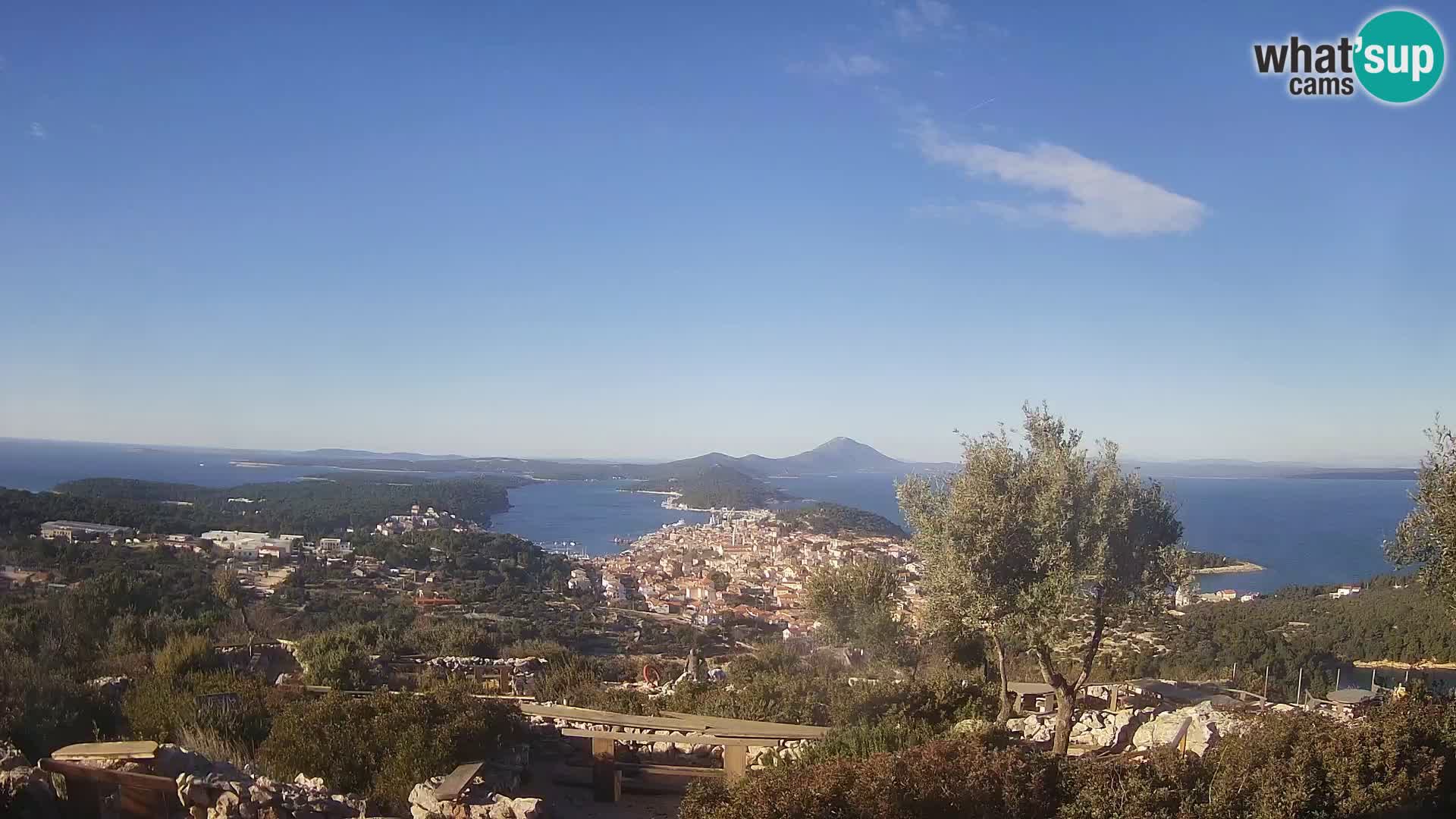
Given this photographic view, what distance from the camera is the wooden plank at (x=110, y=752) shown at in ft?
20.5

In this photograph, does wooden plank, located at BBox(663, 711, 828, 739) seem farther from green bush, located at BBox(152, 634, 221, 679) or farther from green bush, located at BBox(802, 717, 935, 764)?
green bush, located at BBox(152, 634, 221, 679)

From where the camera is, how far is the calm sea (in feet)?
124

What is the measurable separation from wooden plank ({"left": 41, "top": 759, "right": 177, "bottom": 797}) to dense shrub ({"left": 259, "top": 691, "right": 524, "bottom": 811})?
2.97 ft

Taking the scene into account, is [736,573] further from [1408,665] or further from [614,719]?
[614,719]

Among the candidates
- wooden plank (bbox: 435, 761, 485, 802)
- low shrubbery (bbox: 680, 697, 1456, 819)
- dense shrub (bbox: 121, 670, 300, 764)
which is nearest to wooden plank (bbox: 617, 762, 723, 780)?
wooden plank (bbox: 435, 761, 485, 802)

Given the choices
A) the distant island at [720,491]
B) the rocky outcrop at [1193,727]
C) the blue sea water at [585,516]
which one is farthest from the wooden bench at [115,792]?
the distant island at [720,491]

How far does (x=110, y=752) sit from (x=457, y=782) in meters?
2.54

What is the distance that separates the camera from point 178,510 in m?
30.4

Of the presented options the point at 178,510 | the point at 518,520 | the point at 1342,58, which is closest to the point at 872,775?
the point at 1342,58

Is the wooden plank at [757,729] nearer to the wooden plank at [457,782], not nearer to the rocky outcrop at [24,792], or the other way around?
the wooden plank at [457,782]

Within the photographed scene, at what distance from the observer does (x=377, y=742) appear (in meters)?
7.02

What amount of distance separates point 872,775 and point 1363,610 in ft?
67.8

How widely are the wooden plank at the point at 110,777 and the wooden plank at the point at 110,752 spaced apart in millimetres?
90

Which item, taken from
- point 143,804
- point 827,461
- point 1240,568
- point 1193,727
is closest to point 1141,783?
point 1193,727
